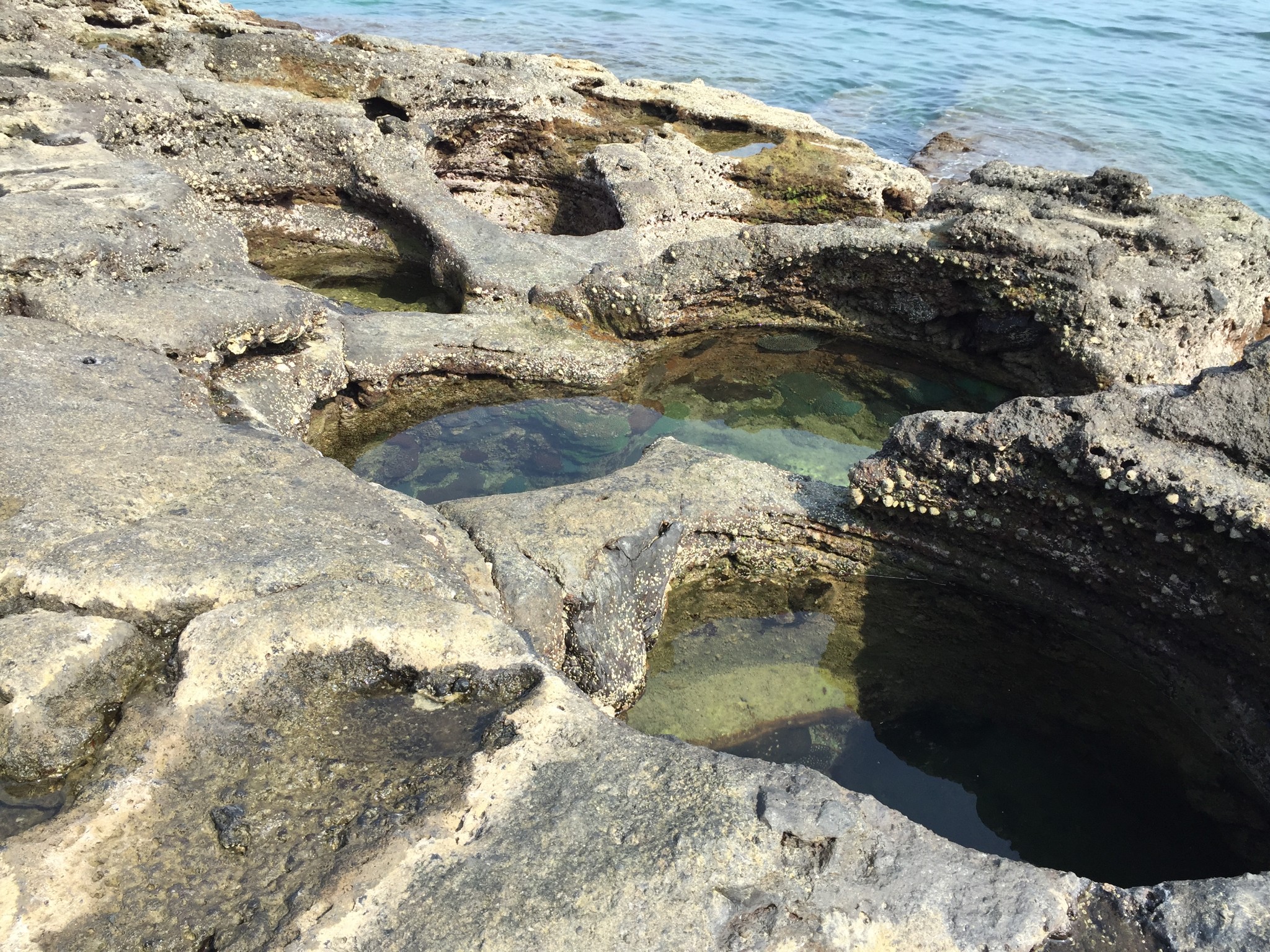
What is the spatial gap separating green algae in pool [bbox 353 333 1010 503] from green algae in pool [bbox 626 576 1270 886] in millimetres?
1391

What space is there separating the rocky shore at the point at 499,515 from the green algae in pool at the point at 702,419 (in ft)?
0.73

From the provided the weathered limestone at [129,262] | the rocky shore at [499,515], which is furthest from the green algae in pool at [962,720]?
the weathered limestone at [129,262]

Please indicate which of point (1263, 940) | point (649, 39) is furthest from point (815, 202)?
point (649, 39)

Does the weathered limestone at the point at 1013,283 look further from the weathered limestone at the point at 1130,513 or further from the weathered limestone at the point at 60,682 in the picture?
the weathered limestone at the point at 60,682

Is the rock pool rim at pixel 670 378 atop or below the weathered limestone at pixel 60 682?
below

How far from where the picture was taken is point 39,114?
21.4 ft

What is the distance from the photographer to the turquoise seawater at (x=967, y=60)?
15.4m

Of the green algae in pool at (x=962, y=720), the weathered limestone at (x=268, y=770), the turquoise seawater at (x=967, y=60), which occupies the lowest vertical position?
the green algae in pool at (x=962, y=720)

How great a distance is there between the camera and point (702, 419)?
20.1ft

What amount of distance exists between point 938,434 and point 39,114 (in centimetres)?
669

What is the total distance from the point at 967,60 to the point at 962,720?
69.4ft

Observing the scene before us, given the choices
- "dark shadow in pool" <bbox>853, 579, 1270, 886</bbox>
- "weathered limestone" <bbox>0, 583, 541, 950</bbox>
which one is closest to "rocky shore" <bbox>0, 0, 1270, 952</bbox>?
"weathered limestone" <bbox>0, 583, 541, 950</bbox>

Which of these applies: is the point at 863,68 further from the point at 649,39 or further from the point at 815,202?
the point at 815,202

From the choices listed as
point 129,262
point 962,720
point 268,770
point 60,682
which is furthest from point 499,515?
point 129,262
